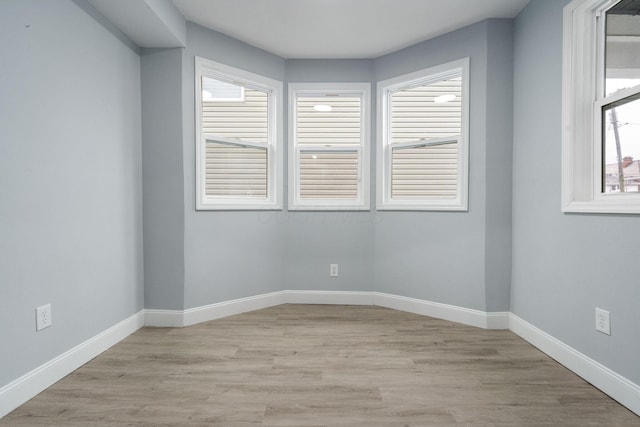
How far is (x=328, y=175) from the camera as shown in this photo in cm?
380

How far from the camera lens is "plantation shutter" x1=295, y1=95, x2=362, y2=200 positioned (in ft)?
12.4

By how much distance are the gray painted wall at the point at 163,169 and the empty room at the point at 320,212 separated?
0.7 inches

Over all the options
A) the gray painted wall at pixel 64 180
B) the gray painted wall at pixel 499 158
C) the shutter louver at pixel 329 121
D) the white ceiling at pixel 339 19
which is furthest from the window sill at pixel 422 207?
the gray painted wall at pixel 64 180

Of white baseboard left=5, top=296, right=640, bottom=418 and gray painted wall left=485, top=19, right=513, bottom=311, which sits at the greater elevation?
gray painted wall left=485, top=19, right=513, bottom=311

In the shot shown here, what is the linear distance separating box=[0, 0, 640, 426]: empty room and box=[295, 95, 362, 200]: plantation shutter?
21 mm

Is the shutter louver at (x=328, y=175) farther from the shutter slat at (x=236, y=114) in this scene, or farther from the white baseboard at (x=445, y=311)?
the white baseboard at (x=445, y=311)

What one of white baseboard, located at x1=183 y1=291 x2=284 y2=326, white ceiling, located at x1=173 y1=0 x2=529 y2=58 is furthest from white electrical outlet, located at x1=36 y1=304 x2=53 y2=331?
white ceiling, located at x1=173 y1=0 x2=529 y2=58

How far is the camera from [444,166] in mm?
3361

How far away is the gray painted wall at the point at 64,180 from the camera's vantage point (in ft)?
5.93

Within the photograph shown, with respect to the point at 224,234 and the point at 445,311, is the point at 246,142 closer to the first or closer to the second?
the point at 224,234

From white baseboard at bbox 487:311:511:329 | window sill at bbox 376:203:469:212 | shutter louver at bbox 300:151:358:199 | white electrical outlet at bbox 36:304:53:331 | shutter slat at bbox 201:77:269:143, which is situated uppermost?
shutter slat at bbox 201:77:269:143

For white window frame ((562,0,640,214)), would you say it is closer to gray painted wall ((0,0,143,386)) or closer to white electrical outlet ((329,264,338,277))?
white electrical outlet ((329,264,338,277))

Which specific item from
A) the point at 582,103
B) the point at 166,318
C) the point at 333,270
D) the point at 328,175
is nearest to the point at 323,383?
the point at 166,318

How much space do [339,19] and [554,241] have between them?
2.33 meters
